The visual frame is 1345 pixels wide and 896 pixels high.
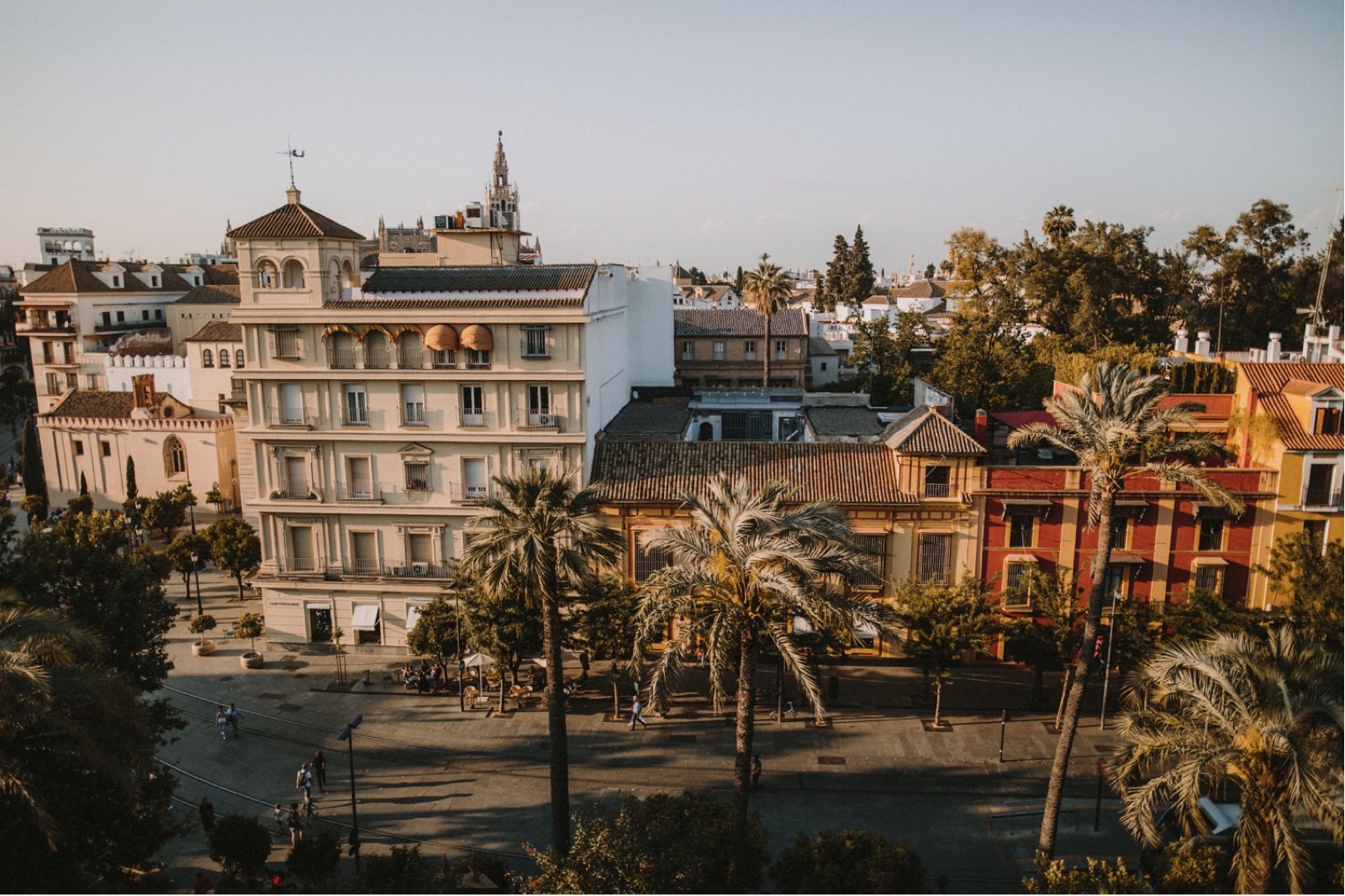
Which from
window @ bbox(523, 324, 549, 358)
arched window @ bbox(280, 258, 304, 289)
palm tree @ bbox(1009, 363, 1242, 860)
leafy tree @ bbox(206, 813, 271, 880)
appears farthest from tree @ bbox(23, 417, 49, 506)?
palm tree @ bbox(1009, 363, 1242, 860)

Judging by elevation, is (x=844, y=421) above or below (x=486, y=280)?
below

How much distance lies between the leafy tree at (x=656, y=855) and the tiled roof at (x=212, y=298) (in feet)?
247

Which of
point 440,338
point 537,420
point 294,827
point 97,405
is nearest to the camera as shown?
point 294,827

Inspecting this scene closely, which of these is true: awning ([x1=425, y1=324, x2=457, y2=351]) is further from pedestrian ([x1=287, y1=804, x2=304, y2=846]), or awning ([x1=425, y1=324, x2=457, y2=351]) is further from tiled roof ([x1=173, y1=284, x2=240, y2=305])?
tiled roof ([x1=173, y1=284, x2=240, y2=305])

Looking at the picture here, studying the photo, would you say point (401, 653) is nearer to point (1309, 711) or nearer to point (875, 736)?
point (875, 736)

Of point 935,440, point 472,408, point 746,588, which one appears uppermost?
point 472,408

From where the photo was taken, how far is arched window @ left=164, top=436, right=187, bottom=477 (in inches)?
2509

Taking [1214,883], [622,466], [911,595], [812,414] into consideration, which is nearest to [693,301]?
[812,414]

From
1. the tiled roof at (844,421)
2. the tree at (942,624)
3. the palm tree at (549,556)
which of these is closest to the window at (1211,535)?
the tree at (942,624)

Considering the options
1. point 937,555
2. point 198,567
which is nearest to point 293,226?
point 198,567

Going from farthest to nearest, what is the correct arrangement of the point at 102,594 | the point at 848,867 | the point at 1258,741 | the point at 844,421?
1. the point at 844,421
2. the point at 102,594
3. the point at 848,867
4. the point at 1258,741

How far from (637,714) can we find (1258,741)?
20.8 metres

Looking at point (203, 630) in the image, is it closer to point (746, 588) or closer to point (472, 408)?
point (472, 408)

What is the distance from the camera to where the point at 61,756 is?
1839cm
